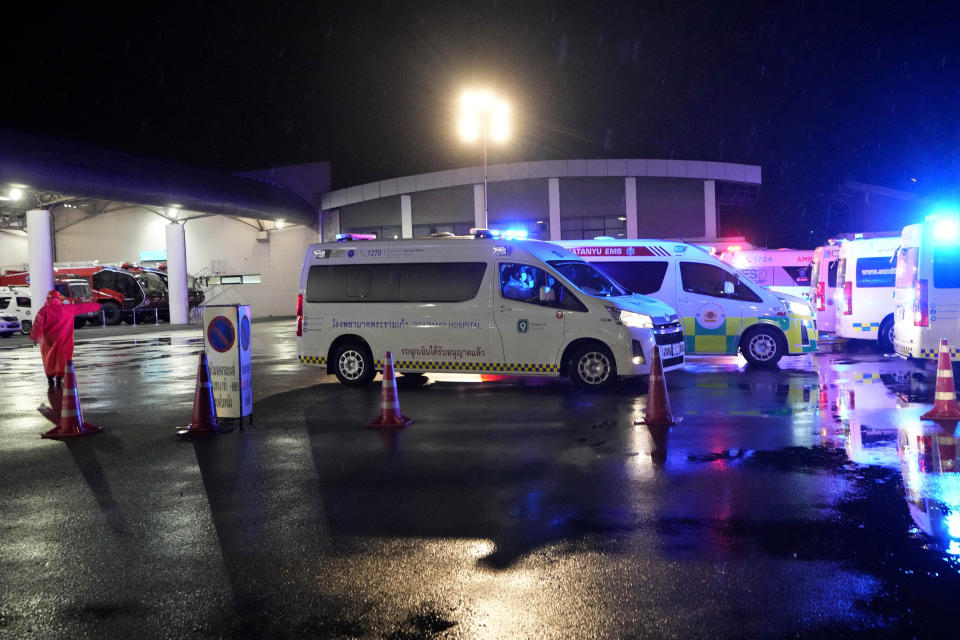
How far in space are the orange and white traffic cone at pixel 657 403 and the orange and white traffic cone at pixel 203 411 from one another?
4737mm

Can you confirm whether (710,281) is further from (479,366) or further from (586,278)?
(479,366)

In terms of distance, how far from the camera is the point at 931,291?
12789 mm

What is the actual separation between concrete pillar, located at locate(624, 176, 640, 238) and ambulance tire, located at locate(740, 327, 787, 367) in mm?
26333

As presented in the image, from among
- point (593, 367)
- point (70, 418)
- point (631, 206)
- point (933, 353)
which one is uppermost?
point (631, 206)

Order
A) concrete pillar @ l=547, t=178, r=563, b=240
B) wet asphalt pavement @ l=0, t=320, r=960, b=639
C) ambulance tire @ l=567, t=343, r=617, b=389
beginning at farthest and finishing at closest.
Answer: concrete pillar @ l=547, t=178, r=563, b=240
ambulance tire @ l=567, t=343, r=617, b=389
wet asphalt pavement @ l=0, t=320, r=960, b=639

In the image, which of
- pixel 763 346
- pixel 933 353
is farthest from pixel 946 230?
pixel 763 346

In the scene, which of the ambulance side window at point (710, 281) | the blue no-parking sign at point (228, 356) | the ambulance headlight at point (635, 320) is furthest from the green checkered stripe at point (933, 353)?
the blue no-parking sign at point (228, 356)

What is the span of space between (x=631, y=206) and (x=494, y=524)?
122 feet

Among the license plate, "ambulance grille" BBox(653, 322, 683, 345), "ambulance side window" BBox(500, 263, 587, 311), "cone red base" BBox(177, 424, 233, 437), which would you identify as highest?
"ambulance side window" BBox(500, 263, 587, 311)

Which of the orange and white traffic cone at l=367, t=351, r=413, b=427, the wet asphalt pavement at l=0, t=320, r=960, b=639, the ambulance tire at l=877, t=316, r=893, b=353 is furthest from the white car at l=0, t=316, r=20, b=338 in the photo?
the ambulance tire at l=877, t=316, r=893, b=353

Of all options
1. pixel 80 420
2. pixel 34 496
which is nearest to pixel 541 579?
pixel 34 496

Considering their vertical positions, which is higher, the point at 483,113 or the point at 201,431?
the point at 483,113

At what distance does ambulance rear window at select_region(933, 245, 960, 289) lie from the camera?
12.7 metres

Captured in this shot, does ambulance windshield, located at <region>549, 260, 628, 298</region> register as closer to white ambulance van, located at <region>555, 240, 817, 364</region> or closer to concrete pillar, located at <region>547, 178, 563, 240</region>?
white ambulance van, located at <region>555, 240, 817, 364</region>
